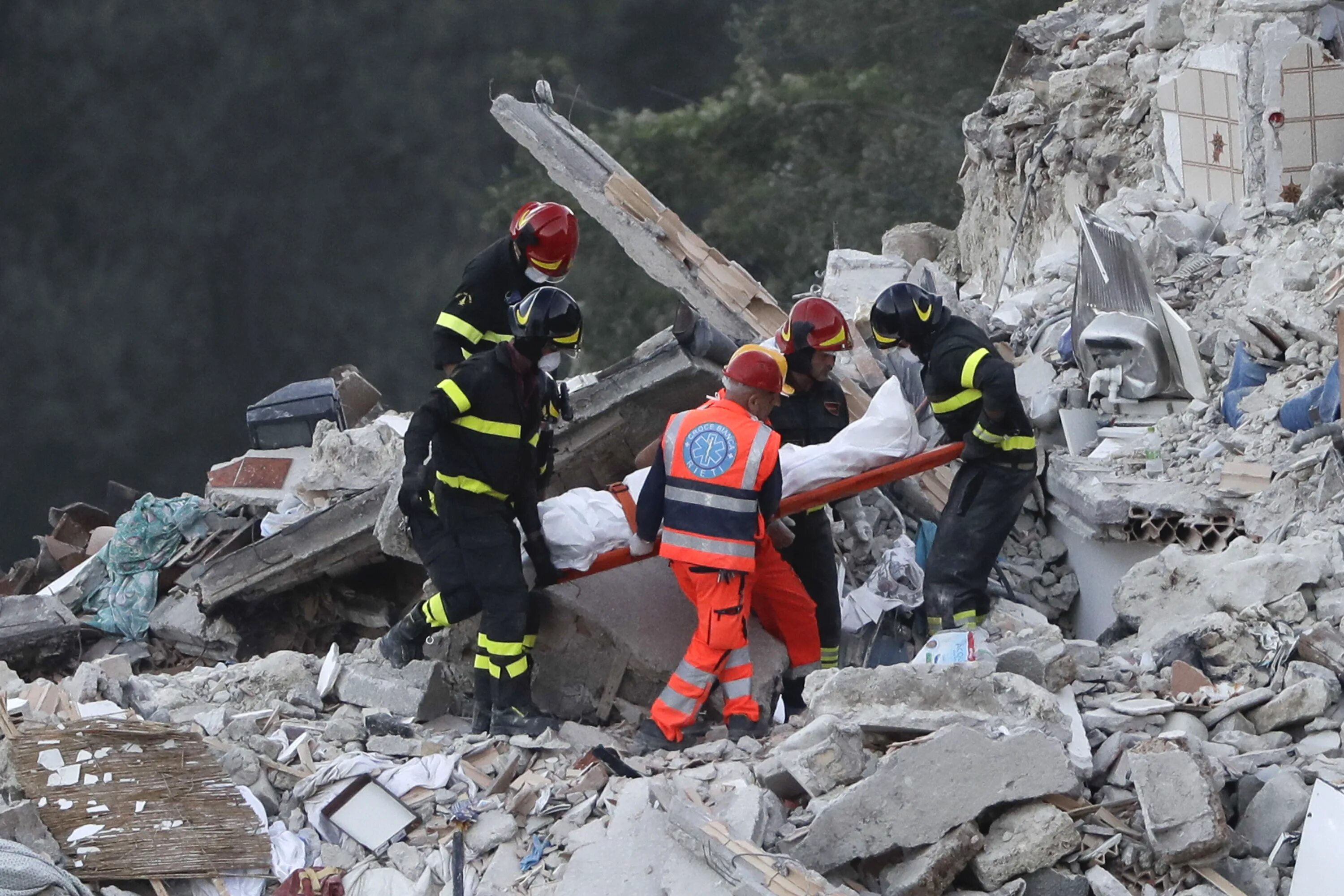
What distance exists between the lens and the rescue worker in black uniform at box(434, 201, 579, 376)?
5.93 metres

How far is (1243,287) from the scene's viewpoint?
819 cm

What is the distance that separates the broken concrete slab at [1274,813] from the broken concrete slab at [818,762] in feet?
3.56

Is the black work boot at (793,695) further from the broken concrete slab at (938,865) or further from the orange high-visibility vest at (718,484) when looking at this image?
the broken concrete slab at (938,865)

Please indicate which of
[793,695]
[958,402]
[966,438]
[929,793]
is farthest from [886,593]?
[929,793]

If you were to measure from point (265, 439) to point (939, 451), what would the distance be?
15.4 ft

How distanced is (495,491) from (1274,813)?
9.20ft

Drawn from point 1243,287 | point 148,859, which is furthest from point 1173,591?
point 148,859

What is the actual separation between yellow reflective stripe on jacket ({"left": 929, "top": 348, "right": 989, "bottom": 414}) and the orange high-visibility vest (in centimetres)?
86

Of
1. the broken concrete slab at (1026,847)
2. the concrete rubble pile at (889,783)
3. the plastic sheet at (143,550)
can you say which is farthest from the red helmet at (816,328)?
the plastic sheet at (143,550)

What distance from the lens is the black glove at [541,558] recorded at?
18.2 ft

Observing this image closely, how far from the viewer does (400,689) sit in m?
5.86

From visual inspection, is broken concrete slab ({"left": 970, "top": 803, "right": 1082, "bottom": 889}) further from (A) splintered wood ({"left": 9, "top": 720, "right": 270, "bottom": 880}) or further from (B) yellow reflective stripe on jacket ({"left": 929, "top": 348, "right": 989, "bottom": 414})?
(A) splintered wood ({"left": 9, "top": 720, "right": 270, "bottom": 880})

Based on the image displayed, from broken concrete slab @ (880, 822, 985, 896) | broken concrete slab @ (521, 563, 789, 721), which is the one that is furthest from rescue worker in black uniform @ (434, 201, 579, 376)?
broken concrete slab @ (880, 822, 985, 896)

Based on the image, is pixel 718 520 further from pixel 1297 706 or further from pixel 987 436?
pixel 1297 706
